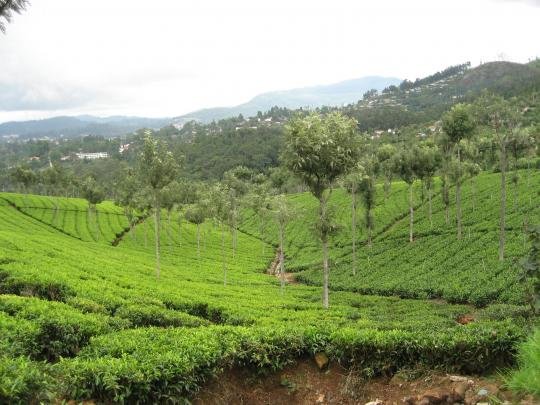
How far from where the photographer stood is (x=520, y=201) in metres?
53.9

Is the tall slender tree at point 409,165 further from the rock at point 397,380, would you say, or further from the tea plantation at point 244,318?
the rock at point 397,380

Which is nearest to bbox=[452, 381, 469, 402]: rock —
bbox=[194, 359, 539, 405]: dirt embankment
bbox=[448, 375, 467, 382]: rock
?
bbox=[194, 359, 539, 405]: dirt embankment

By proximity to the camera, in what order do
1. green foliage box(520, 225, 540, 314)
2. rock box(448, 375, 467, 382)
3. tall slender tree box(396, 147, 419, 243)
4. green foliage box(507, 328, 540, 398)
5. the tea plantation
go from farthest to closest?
tall slender tree box(396, 147, 419, 243)
green foliage box(520, 225, 540, 314)
the tea plantation
rock box(448, 375, 467, 382)
green foliage box(507, 328, 540, 398)

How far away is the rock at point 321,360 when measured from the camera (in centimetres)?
1060

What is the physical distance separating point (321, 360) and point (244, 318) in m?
10.6

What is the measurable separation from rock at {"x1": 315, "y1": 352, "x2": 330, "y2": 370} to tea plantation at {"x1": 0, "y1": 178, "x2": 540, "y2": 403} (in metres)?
0.15

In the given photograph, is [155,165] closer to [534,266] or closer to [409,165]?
[534,266]

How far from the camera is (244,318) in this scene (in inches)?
820

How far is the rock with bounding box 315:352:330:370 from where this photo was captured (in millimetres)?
10602

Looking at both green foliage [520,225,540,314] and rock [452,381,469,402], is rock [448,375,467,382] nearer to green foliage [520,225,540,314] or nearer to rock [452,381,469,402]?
rock [452,381,469,402]

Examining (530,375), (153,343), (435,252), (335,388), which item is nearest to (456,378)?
(530,375)

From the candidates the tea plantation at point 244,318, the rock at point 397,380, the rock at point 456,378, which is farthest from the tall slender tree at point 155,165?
the rock at point 456,378

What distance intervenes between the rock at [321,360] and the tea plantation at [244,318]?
146mm

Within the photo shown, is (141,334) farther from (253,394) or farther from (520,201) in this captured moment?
(520,201)
